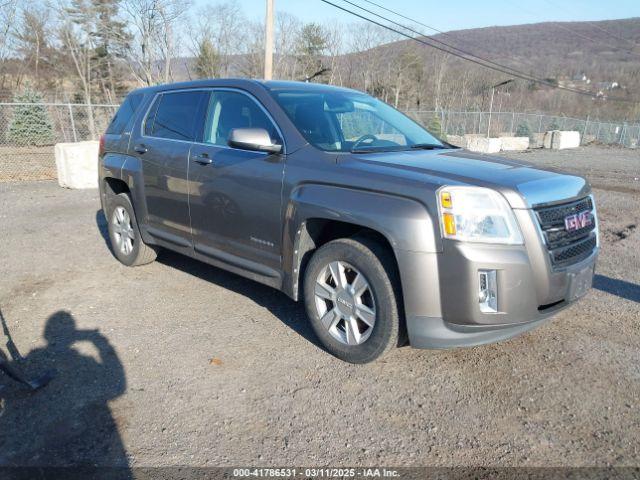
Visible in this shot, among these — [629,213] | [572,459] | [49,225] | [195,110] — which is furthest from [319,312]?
[629,213]

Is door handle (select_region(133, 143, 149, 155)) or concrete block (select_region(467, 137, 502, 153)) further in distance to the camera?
concrete block (select_region(467, 137, 502, 153))

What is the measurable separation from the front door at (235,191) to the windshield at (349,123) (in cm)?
25

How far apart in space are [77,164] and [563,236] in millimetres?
10580

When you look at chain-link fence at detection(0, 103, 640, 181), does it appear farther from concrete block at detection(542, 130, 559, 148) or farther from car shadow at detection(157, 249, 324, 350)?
car shadow at detection(157, 249, 324, 350)

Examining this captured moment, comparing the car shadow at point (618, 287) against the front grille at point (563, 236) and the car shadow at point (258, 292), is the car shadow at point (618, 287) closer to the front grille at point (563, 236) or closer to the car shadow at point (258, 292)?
the front grille at point (563, 236)

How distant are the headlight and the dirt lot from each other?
3.27 ft

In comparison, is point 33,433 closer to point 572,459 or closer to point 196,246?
point 196,246

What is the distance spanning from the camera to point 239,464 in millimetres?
2547

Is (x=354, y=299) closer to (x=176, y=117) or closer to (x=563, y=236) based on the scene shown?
(x=563, y=236)

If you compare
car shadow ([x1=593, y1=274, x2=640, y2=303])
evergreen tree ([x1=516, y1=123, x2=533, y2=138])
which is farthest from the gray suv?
evergreen tree ([x1=516, y1=123, x2=533, y2=138])

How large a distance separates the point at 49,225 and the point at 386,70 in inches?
1871

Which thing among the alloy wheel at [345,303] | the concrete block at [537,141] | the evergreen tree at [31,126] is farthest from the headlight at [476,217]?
the concrete block at [537,141]

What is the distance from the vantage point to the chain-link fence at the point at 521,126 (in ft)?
104

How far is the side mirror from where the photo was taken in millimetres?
3615
